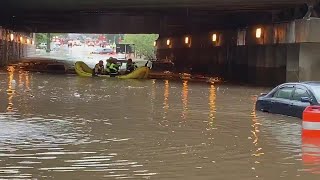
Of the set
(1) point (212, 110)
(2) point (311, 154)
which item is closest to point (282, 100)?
(1) point (212, 110)

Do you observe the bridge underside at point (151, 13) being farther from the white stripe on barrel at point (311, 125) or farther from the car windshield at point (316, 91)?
the white stripe on barrel at point (311, 125)

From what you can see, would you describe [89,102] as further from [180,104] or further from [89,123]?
[89,123]

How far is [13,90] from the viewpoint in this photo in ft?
78.0

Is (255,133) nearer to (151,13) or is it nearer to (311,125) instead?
(311,125)

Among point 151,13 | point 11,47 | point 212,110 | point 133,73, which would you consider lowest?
point 212,110

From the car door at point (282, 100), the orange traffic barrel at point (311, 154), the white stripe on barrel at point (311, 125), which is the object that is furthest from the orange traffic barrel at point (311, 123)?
the car door at point (282, 100)

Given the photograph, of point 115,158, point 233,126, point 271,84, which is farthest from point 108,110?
point 271,84

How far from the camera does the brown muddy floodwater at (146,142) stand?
28.2 ft

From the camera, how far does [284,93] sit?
53.8ft

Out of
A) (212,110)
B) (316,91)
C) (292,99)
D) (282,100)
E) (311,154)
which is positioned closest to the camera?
(311,154)

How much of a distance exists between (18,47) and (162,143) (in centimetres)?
5902

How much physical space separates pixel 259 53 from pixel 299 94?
76.3 feet

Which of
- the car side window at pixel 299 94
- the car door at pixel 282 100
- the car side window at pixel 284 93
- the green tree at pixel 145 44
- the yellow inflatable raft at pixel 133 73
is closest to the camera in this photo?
the car side window at pixel 299 94

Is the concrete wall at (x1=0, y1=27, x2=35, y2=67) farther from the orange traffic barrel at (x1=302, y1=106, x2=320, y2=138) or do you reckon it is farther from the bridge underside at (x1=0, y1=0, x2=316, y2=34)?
the orange traffic barrel at (x1=302, y1=106, x2=320, y2=138)
